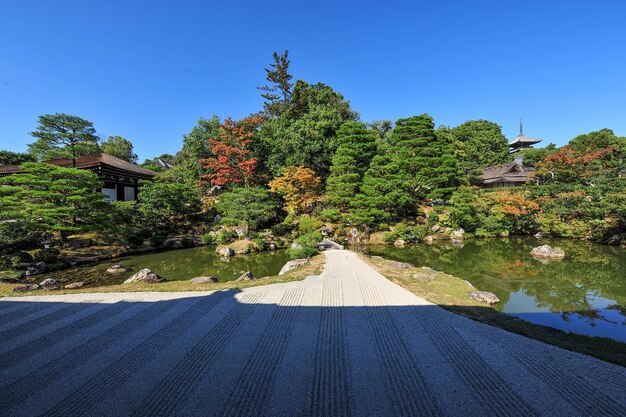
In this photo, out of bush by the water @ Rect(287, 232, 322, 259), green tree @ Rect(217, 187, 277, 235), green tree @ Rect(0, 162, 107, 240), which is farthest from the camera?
green tree @ Rect(217, 187, 277, 235)

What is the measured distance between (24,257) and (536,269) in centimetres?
2259

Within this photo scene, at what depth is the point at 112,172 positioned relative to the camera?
19.8m

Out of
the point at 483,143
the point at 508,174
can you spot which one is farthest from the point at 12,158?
the point at 483,143

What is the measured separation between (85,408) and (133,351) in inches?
49.8

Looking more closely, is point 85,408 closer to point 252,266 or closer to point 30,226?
point 252,266

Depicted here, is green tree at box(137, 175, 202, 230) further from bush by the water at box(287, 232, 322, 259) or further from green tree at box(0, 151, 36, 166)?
green tree at box(0, 151, 36, 166)

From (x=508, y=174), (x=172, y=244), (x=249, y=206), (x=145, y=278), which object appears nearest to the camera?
(x=145, y=278)

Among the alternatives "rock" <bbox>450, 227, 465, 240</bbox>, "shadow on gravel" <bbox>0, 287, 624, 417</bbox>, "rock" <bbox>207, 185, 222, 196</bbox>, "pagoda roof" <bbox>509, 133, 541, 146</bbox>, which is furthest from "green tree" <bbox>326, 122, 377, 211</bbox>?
"pagoda roof" <bbox>509, 133, 541, 146</bbox>

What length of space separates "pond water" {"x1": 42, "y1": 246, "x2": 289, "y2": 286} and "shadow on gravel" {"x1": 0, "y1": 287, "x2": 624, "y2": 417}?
18.4ft

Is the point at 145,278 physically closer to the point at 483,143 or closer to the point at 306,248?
the point at 306,248

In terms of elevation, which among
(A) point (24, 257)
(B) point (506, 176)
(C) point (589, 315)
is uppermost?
(B) point (506, 176)

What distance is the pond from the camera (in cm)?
668

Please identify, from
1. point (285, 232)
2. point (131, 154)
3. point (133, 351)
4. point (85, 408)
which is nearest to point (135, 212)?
point (285, 232)

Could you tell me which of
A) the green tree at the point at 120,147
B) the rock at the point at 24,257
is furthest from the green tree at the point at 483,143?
the green tree at the point at 120,147
